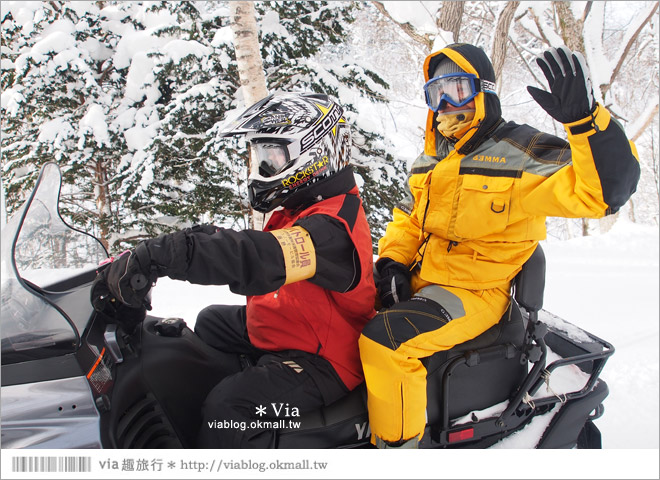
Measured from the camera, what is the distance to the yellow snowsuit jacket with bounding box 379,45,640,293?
1.72 meters

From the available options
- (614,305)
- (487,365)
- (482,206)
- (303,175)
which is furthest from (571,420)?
(614,305)

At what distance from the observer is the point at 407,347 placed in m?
1.82

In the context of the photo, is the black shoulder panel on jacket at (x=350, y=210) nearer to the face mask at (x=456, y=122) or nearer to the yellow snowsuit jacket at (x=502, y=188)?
the yellow snowsuit jacket at (x=502, y=188)

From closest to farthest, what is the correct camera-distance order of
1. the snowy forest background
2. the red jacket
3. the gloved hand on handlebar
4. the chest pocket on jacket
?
the gloved hand on handlebar, the red jacket, the chest pocket on jacket, the snowy forest background

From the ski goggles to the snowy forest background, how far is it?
4557mm

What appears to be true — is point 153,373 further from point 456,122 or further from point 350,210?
point 456,122

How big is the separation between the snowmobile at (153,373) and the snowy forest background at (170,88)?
5151mm

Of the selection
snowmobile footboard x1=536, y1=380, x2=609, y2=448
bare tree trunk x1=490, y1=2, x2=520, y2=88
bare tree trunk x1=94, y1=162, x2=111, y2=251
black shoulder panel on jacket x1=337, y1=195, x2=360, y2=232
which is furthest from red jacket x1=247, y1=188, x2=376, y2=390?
bare tree trunk x1=94, y1=162, x2=111, y2=251

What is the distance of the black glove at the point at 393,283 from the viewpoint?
239 cm

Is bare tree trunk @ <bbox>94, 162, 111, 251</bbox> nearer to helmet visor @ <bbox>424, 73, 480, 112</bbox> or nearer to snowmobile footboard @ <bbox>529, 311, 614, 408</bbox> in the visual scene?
helmet visor @ <bbox>424, 73, 480, 112</bbox>

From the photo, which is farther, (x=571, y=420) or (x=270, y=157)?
(x=571, y=420)

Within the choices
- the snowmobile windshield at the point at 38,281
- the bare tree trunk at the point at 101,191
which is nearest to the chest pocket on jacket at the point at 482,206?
the snowmobile windshield at the point at 38,281

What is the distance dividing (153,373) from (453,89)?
6.45 feet

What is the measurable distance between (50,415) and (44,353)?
199 mm
